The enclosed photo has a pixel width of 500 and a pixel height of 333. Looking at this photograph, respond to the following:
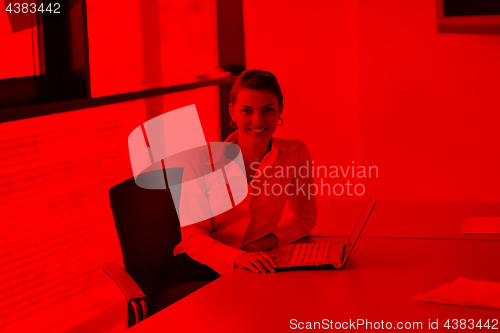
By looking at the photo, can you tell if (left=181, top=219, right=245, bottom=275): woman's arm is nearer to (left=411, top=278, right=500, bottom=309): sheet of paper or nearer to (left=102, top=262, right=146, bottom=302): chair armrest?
(left=102, top=262, right=146, bottom=302): chair armrest

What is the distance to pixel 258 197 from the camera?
1908 mm

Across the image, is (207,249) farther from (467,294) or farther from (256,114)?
(467,294)

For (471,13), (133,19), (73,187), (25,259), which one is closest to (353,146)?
(471,13)

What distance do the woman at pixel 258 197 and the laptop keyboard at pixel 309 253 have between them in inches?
5.9

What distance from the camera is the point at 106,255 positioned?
2967mm

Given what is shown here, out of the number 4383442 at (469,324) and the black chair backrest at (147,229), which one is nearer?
the number 4383442 at (469,324)

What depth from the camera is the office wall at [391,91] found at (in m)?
3.46

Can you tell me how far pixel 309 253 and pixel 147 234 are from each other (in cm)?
61

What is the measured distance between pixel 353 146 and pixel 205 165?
2177mm

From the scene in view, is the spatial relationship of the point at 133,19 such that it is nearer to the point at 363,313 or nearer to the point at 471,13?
the point at 471,13

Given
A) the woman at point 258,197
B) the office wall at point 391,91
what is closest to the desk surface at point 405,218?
the woman at point 258,197

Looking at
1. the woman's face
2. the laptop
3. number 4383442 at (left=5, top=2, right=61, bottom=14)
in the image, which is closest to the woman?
the woman's face

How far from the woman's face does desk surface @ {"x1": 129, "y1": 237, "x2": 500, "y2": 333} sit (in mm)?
593

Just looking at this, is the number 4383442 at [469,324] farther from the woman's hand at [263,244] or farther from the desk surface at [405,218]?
the woman's hand at [263,244]
